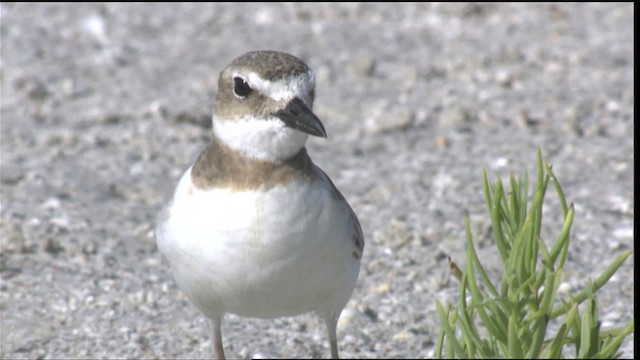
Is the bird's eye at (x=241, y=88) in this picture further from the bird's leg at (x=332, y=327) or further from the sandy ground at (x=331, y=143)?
the sandy ground at (x=331, y=143)

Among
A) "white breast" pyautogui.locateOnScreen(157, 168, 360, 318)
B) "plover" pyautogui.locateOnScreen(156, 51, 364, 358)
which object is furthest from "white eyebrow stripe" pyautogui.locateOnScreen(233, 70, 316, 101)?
"white breast" pyautogui.locateOnScreen(157, 168, 360, 318)

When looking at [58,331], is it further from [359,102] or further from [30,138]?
[359,102]

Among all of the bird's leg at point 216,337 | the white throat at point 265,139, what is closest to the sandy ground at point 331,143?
the bird's leg at point 216,337

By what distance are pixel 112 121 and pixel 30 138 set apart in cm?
69

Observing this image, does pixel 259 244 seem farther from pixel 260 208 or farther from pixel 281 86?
pixel 281 86

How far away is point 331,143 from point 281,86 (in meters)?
3.93

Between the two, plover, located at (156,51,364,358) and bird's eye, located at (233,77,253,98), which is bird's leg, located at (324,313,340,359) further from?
bird's eye, located at (233,77,253,98)

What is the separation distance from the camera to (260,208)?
13.9 feet

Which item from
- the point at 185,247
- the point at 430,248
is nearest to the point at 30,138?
the point at 430,248

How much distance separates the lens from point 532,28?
10375 mm

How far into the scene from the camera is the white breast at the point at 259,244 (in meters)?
4.25

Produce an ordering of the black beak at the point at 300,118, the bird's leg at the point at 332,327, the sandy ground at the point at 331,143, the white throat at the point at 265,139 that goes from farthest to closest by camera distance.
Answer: the sandy ground at the point at 331,143 → the bird's leg at the point at 332,327 → the white throat at the point at 265,139 → the black beak at the point at 300,118

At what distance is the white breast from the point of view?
4.25 metres

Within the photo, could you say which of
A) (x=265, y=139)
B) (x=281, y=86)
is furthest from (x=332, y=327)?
(x=281, y=86)
